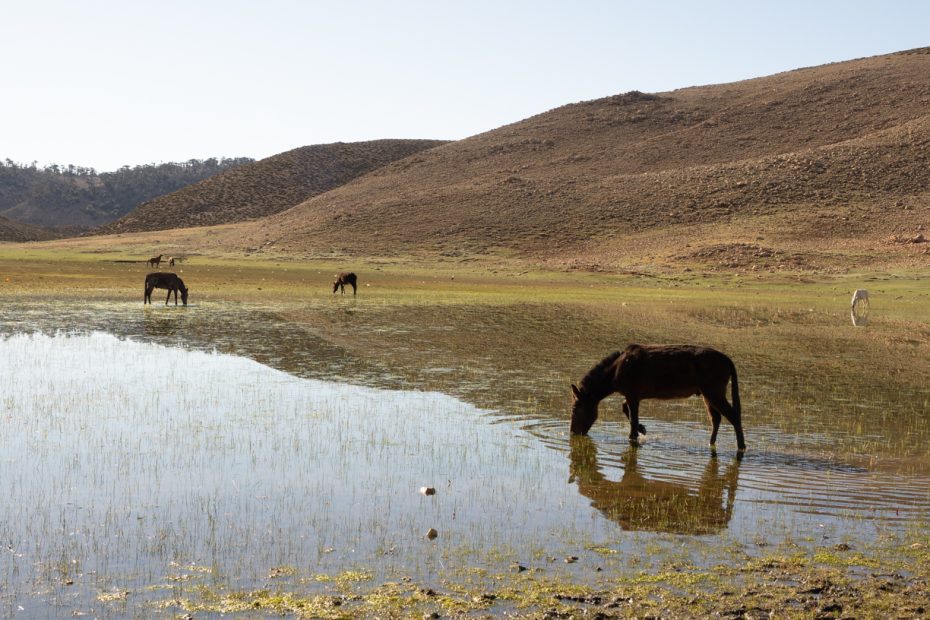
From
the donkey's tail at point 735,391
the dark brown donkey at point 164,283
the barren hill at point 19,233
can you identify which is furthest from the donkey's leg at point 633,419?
the barren hill at point 19,233

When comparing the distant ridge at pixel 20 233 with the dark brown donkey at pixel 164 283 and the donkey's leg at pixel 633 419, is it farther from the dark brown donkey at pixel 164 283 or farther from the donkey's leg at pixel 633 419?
the donkey's leg at pixel 633 419

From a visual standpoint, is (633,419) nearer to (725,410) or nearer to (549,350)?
(725,410)

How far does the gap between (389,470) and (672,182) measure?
88.4 meters

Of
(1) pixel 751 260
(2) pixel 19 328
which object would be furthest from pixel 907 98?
(2) pixel 19 328

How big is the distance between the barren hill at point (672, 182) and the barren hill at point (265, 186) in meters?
23.8

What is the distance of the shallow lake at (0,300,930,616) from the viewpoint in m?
8.48

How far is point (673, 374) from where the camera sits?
13477 mm

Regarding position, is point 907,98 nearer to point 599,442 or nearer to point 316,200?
point 316,200

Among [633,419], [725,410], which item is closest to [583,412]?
[633,419]

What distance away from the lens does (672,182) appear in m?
96.4

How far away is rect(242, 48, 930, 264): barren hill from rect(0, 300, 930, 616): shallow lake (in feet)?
180

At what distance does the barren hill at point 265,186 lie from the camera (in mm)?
139500

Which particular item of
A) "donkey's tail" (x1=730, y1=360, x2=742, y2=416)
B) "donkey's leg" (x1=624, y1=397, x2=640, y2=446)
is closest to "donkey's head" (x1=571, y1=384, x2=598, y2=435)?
"donkey's leg" (x1=624, y1=397, x2=640, y2=446)

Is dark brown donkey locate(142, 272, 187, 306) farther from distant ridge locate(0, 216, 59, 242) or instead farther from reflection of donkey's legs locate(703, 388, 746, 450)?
distant ridge locate(0, 216, 59, 242)
